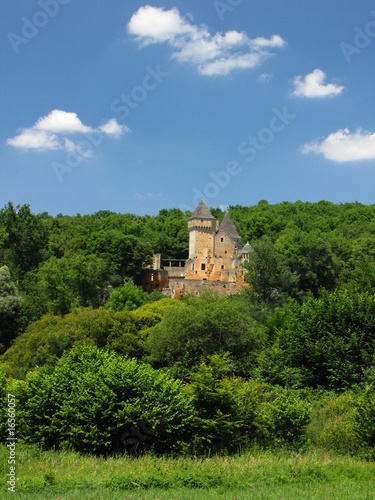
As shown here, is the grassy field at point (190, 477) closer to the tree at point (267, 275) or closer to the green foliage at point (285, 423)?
the green foliage at point (285, 423)

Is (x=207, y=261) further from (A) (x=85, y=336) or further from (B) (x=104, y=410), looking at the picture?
(B) (x=104, y=410)

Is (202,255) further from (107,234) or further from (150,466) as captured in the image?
(150,466)

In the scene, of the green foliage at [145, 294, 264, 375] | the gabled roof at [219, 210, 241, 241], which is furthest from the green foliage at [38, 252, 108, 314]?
the gabled roof at [219, 210, 241, 241]

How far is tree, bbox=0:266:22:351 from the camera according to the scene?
153ft

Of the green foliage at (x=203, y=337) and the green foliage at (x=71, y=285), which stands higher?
the green foliage at (x=71, y=285)

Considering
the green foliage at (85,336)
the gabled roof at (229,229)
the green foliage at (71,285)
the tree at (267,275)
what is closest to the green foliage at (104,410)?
the green foliage at (85,336)

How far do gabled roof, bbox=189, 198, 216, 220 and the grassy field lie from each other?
5519 cm

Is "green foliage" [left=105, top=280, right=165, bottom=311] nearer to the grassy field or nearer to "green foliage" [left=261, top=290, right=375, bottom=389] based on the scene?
"green foliage" [left=261, top=290, right=375, bottom=389]

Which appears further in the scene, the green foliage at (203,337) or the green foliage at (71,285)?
the green foliage at (71,285)

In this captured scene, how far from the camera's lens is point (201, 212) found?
7106cm

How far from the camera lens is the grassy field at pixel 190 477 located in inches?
490

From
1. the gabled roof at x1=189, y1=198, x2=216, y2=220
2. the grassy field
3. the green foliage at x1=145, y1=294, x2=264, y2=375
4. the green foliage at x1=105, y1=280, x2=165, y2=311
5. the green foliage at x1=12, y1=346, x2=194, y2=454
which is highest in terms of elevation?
the gabled roof at x1=189, y1=198, x2=216, y2=220

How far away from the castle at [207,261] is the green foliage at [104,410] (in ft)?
138

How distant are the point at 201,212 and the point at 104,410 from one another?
54.9 m
